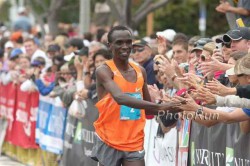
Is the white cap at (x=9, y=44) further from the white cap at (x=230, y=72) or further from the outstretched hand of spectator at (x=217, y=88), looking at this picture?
the outstretched hand of spectator at (x=217, y=88)

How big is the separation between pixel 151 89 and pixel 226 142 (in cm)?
126

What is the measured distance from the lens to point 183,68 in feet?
36.2

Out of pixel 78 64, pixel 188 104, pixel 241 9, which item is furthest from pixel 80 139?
pixel 188 104

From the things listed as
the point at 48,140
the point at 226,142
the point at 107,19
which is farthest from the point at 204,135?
the point at 107,19

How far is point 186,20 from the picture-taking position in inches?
1671

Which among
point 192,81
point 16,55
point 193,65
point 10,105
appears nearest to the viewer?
point 192,81

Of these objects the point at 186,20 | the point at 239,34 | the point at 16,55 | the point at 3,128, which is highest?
the point at 186,20

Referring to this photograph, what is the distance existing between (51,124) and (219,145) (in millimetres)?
6374

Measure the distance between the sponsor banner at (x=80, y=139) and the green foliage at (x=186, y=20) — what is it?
26980mm

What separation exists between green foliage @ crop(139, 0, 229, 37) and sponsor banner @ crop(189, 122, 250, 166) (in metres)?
31.1

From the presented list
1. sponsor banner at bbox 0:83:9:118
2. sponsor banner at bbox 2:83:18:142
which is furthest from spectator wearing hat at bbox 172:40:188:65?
sponsor banner at bbox 0:83:9:118

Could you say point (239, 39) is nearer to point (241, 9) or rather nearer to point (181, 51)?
point (241, 9)

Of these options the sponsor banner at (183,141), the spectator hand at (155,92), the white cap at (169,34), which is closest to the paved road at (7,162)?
the white cap at (169,34)

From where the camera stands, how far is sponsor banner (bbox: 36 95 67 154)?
14.9 m
